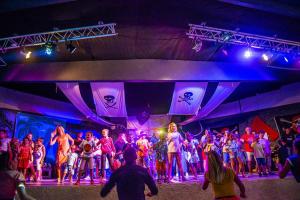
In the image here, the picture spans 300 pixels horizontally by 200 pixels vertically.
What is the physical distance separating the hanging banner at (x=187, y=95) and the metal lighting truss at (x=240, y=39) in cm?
252

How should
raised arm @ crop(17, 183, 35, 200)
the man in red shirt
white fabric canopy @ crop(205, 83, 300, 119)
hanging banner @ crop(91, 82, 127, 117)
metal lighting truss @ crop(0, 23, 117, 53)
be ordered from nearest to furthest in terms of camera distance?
raised arm @ crop(17, 183, 35, 200) → metal lighting truss @ crop(0, 23, 117, 53) → the man in red shirt → hanging banner @ crop(91, 82, 127, 117) → white fabric canopy @ crop(205, 83, 300, 119)

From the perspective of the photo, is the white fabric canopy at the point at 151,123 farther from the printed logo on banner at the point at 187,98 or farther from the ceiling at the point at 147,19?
the ceiling at the point at 147,19

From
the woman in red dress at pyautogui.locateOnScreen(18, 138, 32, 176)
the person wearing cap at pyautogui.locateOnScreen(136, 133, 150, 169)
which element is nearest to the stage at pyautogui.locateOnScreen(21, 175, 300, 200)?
the woman in red dress at pyautogui.locateOnScreen(18, 138, 32, 176)

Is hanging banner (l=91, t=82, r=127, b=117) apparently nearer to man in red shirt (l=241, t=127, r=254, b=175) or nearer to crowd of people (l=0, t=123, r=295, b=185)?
crowd of people (l=0, t=123, r=295, b=185)

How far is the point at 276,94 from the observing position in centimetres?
1526

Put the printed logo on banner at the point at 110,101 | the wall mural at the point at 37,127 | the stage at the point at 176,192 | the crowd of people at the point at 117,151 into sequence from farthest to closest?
the wall mural at the point at 37,127
the printed logo on banner at the point at 110,101
the crowd of people at the point at 117,151
the stage at the point at 176,192

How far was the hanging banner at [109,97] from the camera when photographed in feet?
39.5

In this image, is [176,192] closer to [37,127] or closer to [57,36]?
[57,36]

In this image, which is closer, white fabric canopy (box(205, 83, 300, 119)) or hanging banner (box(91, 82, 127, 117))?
hanging banner (box(91, 82, 127, 117))

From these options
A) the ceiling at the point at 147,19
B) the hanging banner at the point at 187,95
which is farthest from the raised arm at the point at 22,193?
the hanging banner at the point at 187,95

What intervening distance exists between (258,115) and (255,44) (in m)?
7.56

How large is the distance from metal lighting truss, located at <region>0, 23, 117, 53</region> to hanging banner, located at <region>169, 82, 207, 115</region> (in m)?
4.54

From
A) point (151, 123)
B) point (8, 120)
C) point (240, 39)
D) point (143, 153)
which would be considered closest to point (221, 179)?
point (143, 153)

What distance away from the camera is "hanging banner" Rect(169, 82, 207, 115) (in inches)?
484
